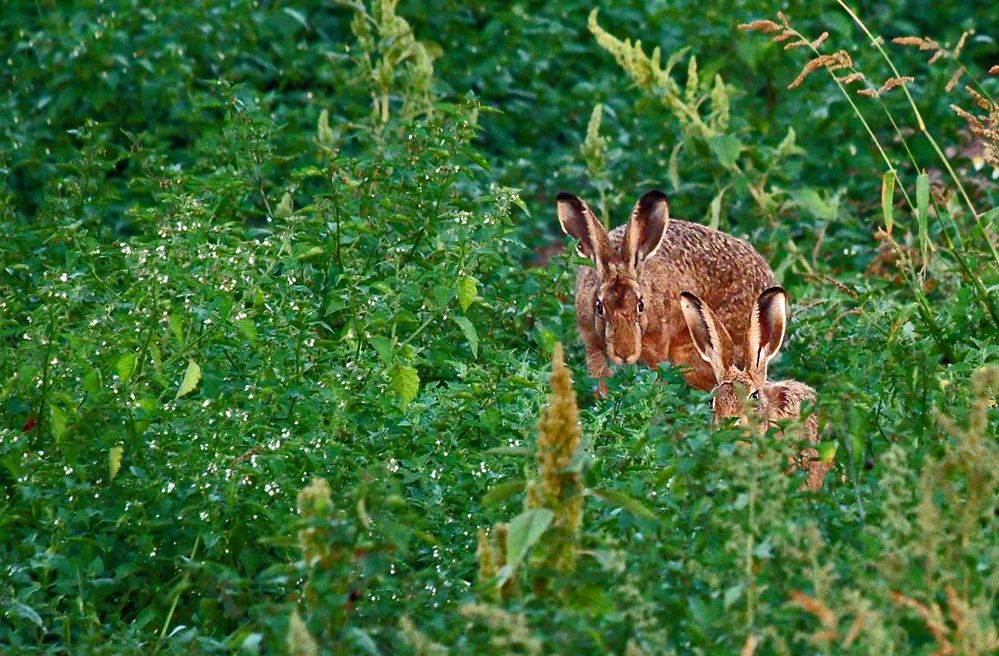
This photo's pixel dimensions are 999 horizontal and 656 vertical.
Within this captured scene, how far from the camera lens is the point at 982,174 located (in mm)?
8859

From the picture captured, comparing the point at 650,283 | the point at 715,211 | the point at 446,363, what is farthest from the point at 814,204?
the point at 446,363

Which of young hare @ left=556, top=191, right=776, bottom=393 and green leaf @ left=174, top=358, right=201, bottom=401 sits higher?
green leaf @ left=174, top=358, right=201, bottom=401

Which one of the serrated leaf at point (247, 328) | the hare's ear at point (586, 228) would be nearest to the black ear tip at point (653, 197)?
the hare's ear at point (586, 228)

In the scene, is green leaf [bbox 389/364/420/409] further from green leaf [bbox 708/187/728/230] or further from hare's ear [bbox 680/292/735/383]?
green leaf [bbox 708/187/728/230]

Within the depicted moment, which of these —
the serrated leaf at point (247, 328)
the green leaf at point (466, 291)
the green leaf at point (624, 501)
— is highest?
the green leaf at point (624, 501)

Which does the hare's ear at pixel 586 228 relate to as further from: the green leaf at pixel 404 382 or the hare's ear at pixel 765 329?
the green leaf at pixel 404 382

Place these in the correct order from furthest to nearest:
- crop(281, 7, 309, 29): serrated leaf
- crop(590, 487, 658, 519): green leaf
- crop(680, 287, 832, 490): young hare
Answer: crop(281, 7, 309, 29): serrated leaf, crop(680, 287, 832, 490): young hare, crop(590, 487, 658, 519): green leaf

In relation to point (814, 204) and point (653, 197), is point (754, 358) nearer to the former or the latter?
point (653, 197)

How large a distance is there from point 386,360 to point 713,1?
179 inches

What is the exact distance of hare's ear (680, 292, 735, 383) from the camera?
6.55 metres

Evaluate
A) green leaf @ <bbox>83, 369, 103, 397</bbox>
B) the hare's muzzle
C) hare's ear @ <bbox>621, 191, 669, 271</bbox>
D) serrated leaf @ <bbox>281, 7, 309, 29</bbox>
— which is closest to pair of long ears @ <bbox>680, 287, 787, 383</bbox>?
the hare's muzzle

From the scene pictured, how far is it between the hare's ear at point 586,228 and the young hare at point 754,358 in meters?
0.67

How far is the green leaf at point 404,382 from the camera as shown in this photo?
5.59 metres

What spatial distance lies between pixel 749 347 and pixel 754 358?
4 cm
